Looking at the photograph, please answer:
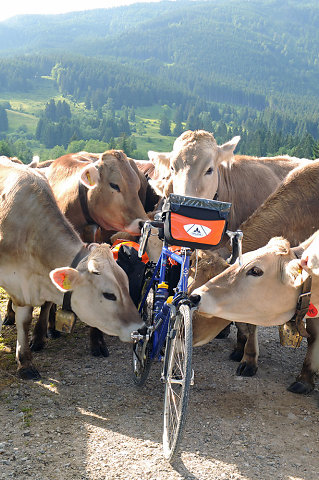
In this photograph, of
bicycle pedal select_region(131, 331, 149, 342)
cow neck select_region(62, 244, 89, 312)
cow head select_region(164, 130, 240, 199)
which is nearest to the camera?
bicycle pedal select_region(131, 331, 149, 342)

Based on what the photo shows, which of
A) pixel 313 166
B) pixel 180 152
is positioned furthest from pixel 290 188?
pixel 180 152

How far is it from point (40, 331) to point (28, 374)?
99 centimetres

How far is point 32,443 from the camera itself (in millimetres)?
5195

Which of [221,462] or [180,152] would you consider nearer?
[221,462]

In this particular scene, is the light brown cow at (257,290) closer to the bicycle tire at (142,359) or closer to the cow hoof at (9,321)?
the bicycle tire at (142,359)

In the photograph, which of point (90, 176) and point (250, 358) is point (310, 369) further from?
point (90, 176)

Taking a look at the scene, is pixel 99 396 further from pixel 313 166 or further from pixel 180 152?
pixel 313 166

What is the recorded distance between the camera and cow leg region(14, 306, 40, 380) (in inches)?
259

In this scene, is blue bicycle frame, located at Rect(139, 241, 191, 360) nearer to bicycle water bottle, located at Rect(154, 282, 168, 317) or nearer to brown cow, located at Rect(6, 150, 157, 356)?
bicycle water bottle, located at Rect(154, 282, 168, 317)

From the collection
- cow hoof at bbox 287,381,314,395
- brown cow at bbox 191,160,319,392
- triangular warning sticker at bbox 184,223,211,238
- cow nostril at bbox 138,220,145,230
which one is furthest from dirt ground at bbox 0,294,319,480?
triangular warning sticker at bbox 184,223,211,238

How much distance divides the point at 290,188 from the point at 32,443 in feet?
14.4

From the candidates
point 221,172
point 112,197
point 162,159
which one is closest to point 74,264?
point 112,197

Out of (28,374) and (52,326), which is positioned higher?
(28,374)

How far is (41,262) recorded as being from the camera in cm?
660
